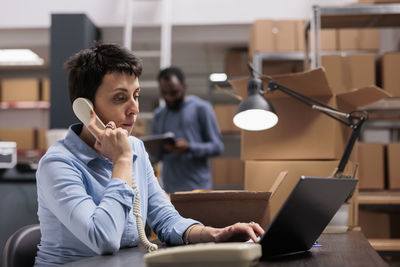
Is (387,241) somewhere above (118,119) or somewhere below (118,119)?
below

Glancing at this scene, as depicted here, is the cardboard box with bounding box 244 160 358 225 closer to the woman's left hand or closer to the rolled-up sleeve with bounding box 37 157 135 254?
the woman's left hand

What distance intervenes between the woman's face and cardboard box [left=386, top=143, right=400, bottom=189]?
2.00 metres

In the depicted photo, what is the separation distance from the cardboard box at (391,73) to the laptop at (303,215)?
1.97 m

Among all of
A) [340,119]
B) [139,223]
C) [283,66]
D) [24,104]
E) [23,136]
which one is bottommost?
[23,136]

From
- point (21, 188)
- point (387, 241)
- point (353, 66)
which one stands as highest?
point (353, 66)

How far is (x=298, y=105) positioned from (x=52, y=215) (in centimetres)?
108

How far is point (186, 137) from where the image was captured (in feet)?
10.0

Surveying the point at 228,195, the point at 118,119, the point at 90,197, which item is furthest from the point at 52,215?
the point at 228,195

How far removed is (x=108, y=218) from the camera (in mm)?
1010

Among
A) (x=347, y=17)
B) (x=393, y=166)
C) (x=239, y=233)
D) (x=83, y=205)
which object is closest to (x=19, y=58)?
(x=347, y=17)

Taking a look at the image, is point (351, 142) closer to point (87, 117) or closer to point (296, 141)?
point (296, 141)

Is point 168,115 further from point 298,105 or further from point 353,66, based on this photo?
point 298,105

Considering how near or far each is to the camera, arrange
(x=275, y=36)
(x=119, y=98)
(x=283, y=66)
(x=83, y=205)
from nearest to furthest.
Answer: (x=83, y=205)
(x=119, y=98)
(x=275, y=36)
(x=283, y=66)

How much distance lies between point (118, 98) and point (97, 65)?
10 cm
